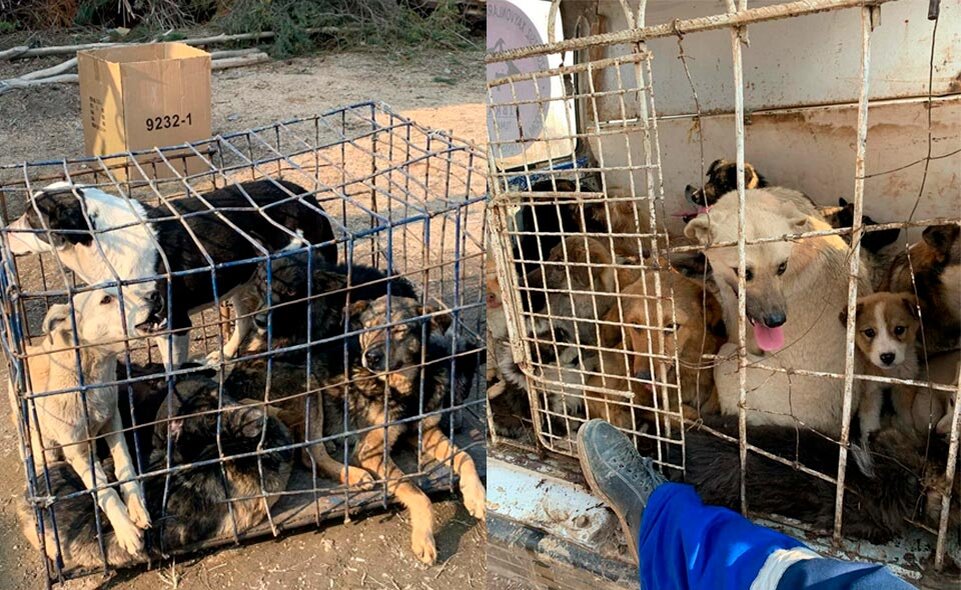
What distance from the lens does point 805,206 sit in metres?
3.65

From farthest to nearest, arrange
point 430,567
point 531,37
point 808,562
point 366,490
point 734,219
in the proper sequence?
1. point 531,37
2. point 366,490
3. point 430,567
4. point 734,219
5. point 808,562

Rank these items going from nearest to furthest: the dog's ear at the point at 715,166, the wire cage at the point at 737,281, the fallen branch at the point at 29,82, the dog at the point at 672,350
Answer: the wire cage at the point at 737,281 < the dog at the point at 672,350 < the dog's ear at the point at 715,166 < the fallen branch at the point at 29,82

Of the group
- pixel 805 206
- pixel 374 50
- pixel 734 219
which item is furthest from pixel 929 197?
pixel 374 50

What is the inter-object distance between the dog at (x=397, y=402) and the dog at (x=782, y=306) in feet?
4.11

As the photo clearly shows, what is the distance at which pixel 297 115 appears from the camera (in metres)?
9.32

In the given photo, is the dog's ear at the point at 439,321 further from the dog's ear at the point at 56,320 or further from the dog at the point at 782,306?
the dog's ear at the point at 56,320

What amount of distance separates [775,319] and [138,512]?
8.59 feet

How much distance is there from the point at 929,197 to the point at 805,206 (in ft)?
3.41

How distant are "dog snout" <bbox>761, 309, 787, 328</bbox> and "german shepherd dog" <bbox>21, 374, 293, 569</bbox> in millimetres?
2038

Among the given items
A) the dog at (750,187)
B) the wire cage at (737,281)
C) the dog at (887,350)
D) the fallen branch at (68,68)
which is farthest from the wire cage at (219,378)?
the fallen branch at (68,68)

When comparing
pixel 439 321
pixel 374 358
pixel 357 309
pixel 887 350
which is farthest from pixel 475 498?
pixel 887 350

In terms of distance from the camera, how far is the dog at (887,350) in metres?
3.19

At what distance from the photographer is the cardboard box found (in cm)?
660

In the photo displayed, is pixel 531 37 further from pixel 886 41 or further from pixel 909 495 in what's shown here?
pixel 909 495
